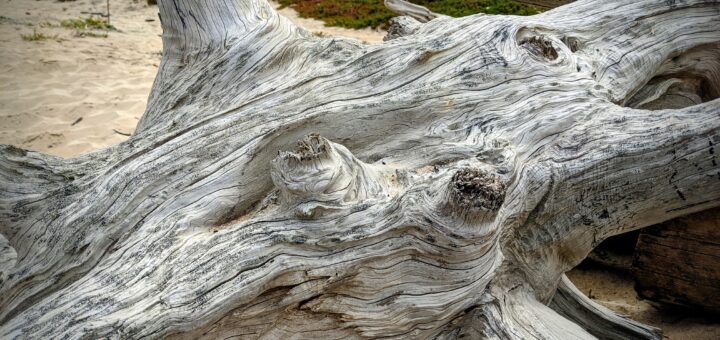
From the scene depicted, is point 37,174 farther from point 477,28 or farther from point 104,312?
point 477,28

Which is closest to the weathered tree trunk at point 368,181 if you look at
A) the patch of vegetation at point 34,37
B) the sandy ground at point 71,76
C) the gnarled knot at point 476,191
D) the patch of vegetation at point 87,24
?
the gnarled knot at point 476,191

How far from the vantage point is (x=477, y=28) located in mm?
3705

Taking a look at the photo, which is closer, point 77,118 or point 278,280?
point 278,280

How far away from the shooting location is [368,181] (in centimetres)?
292

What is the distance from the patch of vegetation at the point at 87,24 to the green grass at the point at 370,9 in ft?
9.67

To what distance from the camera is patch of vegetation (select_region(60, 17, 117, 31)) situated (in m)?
9.23

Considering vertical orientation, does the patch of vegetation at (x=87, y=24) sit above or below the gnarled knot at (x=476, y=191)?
below

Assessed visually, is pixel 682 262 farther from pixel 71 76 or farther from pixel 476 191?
pixel 71 76

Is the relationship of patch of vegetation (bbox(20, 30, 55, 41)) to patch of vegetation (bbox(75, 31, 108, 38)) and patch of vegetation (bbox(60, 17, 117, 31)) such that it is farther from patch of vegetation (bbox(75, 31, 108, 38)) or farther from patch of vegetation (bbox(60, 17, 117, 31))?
patch of vegetation (bbox(60, 17, 117, 31))

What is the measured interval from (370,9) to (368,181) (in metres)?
8.18

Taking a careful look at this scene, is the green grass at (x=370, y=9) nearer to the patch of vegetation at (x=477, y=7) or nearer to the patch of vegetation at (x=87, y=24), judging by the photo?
Answer: the patch of vegetation at (x=477, y=7)

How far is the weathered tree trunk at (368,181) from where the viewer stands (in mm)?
2672

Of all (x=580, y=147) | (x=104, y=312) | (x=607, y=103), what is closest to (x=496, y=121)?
(x=580, y=147)

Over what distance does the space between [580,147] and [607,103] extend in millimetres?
398
